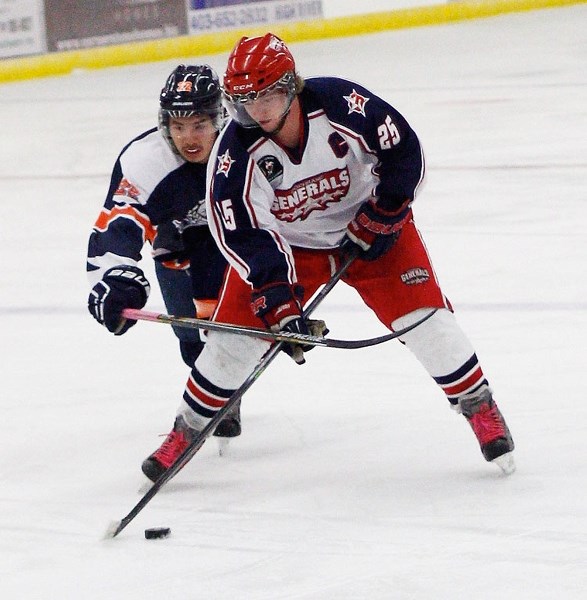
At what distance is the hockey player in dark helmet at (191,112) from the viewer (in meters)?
3.06

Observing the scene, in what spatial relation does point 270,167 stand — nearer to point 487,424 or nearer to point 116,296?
point 116,296

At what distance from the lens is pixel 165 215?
10.5ft

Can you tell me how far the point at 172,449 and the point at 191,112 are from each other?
0.70 m

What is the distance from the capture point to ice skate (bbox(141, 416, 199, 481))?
2.97 m

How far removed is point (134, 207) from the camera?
3141mm

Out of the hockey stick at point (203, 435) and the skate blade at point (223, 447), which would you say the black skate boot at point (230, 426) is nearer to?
the skate blade at point (223, 447)

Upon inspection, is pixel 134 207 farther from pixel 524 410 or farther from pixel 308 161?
pixel 524 410

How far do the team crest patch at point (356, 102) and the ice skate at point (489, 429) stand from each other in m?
0.62

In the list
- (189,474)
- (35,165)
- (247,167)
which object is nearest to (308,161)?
(247,167)

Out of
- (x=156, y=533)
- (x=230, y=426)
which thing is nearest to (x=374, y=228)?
(x=230, y=426)

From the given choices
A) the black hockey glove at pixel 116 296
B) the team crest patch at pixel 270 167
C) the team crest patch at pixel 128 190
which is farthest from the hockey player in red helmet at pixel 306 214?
the team crest patch at pixel 128 190

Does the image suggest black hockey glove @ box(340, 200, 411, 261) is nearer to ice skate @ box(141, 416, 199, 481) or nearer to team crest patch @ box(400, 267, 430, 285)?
team crest patch @ box(400, 267, 430, 285)

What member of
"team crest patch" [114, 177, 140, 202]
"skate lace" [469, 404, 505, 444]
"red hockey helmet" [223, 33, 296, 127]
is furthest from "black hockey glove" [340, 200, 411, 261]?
"team crest patch" [114, 177, 140, 202]

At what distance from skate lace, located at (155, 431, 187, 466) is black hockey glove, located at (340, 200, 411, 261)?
53cm
